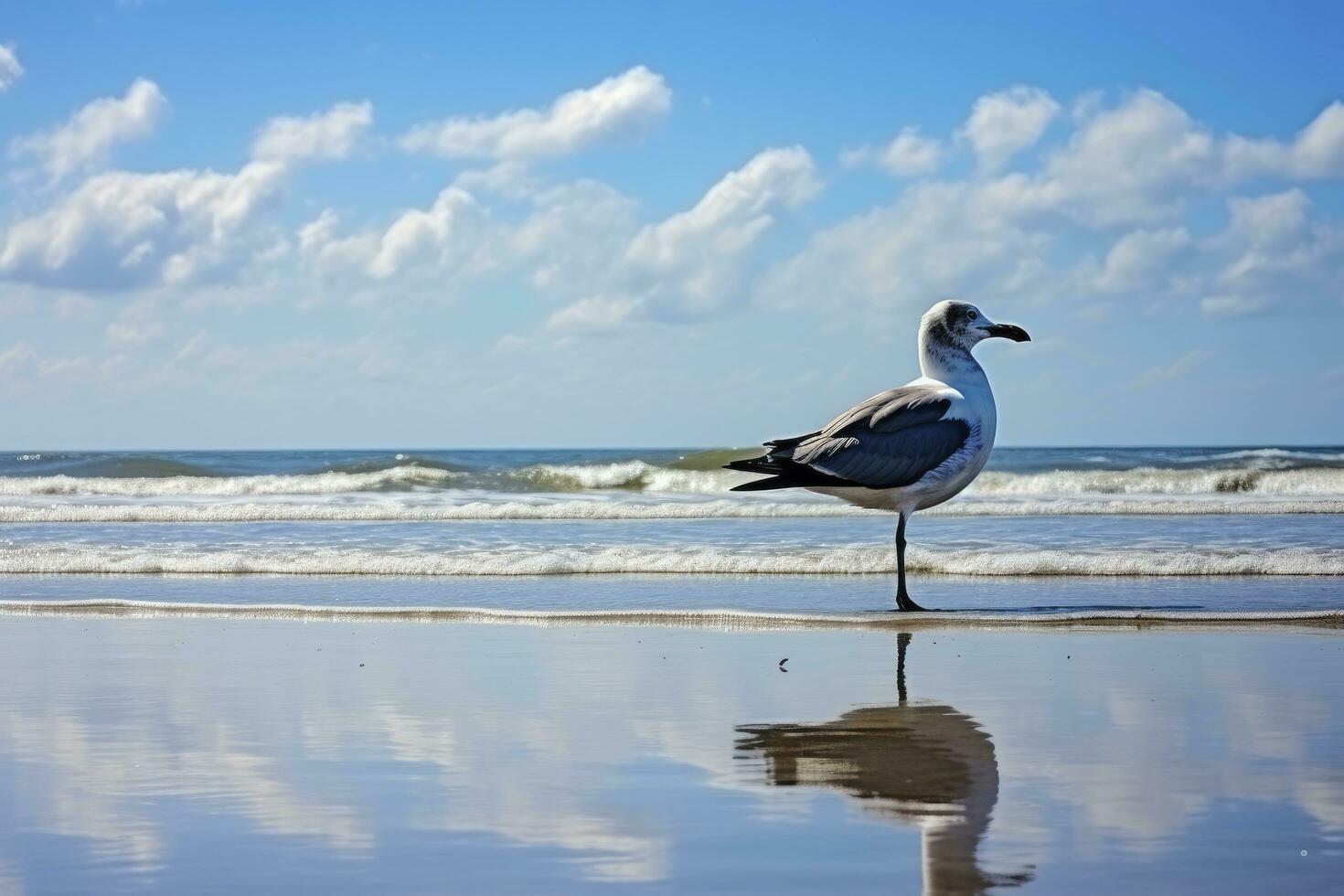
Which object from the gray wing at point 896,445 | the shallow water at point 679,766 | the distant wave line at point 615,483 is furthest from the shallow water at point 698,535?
the shallow water at point 679,766

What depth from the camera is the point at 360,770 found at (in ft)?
16.5

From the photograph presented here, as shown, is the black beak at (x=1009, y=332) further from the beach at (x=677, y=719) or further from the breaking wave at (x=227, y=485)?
the breaking wave at (x=227, y=485)

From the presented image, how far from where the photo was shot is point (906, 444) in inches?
377

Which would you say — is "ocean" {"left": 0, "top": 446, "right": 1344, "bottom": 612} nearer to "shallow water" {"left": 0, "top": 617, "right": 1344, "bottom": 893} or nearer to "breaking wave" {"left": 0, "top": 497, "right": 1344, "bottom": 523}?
"breaking wave" {"left": 0, "top": 497, "right": 1344, "bottom": 523}

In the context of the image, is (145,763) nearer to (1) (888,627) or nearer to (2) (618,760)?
(2) (618,760)

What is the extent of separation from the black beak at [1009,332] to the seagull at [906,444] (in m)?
0.11

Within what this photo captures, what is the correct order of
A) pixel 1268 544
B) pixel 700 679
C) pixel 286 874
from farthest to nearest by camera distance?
pixel 1268 544
pixel 700 679
pixel 286 874

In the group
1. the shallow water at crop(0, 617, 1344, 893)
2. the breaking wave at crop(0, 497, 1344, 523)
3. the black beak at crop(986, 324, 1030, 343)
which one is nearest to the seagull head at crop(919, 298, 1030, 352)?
the black beak at crop(986, 324, 1030, 343)

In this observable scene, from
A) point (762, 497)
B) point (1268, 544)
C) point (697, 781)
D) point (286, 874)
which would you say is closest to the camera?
point (286, 874)

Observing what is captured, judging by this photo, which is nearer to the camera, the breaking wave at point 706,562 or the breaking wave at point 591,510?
the breaking wave at point 706,562

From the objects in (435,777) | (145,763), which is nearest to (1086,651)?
(435,777)

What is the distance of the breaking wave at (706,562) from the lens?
1220 centimetres

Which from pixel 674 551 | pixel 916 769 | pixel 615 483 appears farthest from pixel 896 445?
pixel 615 483

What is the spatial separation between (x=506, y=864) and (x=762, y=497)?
2085cm
